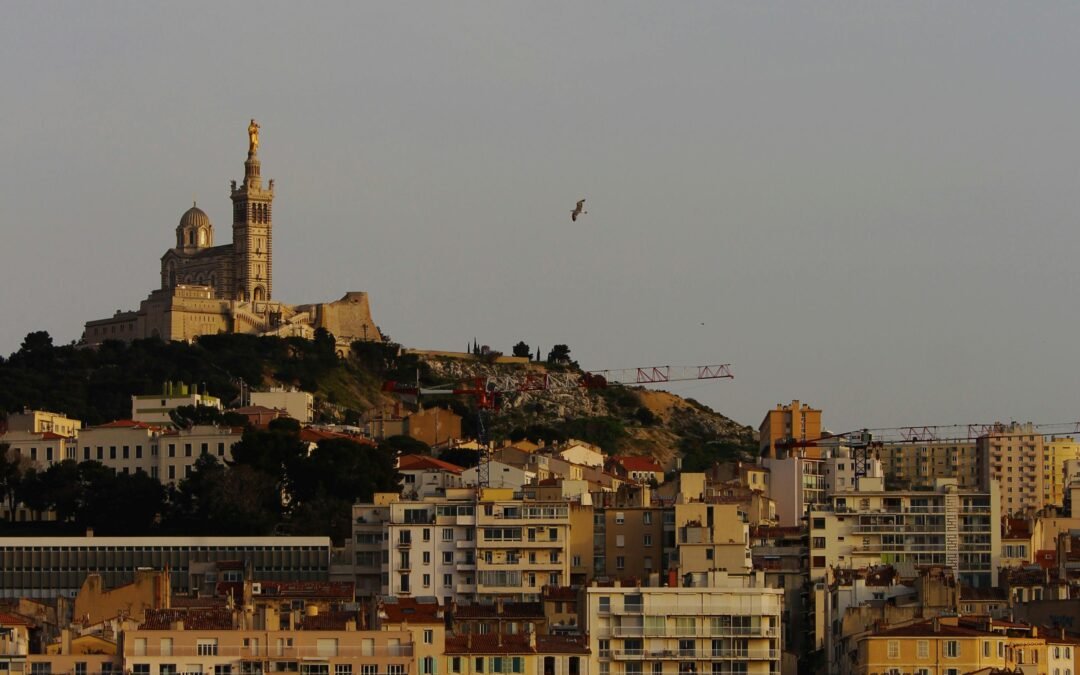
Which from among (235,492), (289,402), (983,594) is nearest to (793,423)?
(289,402)

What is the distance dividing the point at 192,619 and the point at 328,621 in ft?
12.5

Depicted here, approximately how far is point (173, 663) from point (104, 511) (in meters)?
49.0

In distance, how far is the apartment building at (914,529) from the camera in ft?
356

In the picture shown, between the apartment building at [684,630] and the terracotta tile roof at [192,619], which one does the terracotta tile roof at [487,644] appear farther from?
the terracotta tile roof at [192,619]

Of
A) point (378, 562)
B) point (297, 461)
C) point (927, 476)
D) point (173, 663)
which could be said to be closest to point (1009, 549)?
point (378, 562)

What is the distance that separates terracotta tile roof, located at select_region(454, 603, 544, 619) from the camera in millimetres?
92812

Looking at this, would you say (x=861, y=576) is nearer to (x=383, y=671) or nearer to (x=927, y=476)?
(x=383, y=671)

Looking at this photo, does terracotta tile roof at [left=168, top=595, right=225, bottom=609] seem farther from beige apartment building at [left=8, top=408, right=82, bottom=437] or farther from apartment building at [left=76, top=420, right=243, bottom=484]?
beige apartment building at [left=8, top=408, right=82, bottom=437]

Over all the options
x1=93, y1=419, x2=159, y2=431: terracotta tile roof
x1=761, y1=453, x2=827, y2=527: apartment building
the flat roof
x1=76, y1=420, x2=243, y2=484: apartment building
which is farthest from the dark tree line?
x1=761, y1=453, x2=827, y2=527: apartment building

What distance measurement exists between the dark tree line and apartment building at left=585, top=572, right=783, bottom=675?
115 feet

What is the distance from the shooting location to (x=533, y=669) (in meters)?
83.9

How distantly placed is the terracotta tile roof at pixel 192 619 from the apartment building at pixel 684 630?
10863 mm

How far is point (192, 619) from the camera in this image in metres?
84.8

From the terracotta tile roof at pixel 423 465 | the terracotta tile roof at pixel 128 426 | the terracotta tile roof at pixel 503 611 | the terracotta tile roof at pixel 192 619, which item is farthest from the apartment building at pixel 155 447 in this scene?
the terracotta tile roof at pixel 192 619
